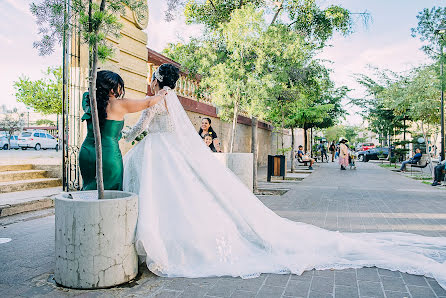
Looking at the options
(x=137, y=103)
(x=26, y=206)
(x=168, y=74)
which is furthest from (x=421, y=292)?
(x=26, y=206)

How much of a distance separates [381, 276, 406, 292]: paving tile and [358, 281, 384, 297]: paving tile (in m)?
0.07

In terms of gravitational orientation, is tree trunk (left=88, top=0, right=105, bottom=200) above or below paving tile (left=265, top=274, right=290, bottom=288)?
above

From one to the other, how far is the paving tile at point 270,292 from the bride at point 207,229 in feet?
0.96

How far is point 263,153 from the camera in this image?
74.3 ft

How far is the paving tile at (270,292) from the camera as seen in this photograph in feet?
9.39

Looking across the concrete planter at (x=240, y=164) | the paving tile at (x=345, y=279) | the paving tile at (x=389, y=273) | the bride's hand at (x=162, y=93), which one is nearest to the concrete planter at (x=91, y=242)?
the bride's hand at (x=162, y=93)

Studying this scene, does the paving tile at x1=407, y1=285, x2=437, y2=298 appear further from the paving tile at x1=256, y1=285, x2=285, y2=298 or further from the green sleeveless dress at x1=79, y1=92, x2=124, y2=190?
Result: the green sleeveless dress at x1=79, y1=92, x2=124, y2=190

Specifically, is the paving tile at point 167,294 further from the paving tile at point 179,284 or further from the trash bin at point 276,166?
the trash bin at point 276,166

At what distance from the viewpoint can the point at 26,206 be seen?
241 inches

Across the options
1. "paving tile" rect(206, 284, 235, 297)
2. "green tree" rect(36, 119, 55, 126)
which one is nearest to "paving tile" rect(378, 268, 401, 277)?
"paving tile" rect(206, 284, 235, 297)

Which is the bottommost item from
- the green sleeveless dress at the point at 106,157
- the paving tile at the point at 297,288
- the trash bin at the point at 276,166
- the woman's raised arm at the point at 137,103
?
the paving tile at the point at 297,288

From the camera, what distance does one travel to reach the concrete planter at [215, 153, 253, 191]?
8312 mm

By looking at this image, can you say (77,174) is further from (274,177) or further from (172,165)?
(274,177)

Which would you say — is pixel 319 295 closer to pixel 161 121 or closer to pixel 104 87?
pixel 161 121
